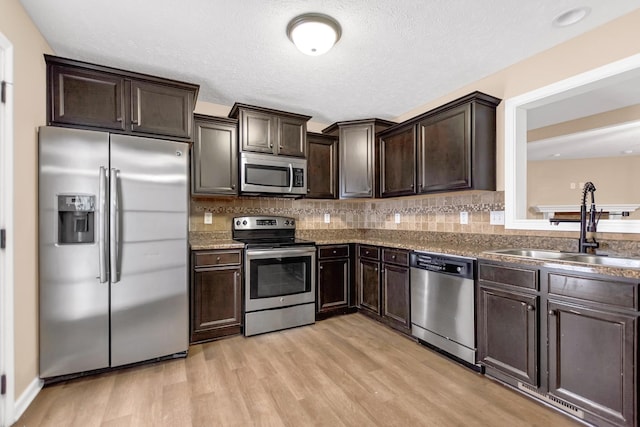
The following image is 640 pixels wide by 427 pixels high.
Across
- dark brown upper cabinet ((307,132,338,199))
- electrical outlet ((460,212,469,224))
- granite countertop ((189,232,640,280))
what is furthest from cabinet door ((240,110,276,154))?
electrical outlet ((460,212,469,224))

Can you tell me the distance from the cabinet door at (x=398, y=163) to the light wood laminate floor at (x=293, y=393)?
1.64 metres

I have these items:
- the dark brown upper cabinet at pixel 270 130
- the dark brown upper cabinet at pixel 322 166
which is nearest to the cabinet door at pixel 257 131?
the dark brown upper cabinet at pixel 270 130

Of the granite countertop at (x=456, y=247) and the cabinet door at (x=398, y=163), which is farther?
the cabinet door at (x=398, y=163)

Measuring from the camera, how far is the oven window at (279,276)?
2873 millimetres

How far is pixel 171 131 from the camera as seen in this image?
2.48 m

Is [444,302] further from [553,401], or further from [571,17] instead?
[571,17]

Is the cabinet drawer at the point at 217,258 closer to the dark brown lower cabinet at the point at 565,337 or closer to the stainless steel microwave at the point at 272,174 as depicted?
the stainless steel microwave at the point at 272,174

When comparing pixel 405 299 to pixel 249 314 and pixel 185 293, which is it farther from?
pixel 185 293

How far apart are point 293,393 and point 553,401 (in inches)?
63.3

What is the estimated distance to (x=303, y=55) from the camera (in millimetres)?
2297

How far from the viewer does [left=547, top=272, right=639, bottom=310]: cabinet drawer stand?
1457 millimetres

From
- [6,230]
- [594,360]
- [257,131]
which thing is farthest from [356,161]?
[6,230]

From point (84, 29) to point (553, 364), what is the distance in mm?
3742

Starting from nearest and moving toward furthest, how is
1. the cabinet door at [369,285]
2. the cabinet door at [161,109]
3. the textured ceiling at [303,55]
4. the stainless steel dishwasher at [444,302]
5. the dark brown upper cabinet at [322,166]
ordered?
the textured ceiling at [303,55] → the stainless steel dishwasher at [444,302] → the cabinet door at [161,109] → the cabinet door at [369,285] → the dark brown upper cabinet at [322,166]
